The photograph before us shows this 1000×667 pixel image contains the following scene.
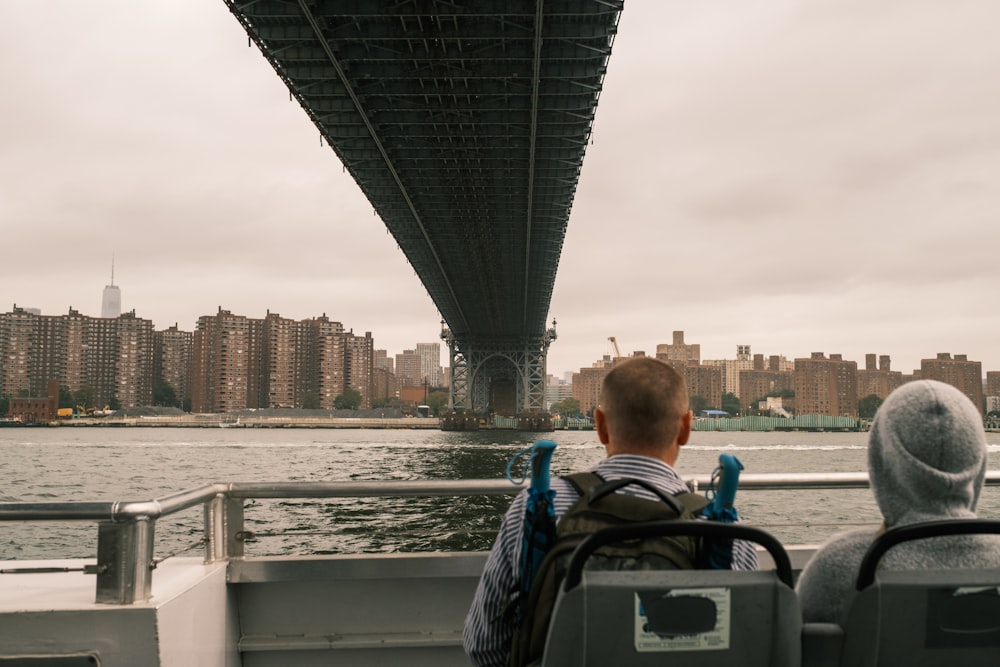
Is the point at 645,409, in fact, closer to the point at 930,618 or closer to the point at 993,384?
the point at 930,618

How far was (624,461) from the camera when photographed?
129cm

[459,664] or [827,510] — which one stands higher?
[459,664]

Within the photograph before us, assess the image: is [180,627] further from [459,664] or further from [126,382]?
[126,382]

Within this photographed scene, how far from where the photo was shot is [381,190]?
29.6 metres

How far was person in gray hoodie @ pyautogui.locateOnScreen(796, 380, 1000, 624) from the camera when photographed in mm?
1180

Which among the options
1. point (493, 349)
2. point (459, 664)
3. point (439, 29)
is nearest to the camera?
point (459, 664)

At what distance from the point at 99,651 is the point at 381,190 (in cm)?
2841

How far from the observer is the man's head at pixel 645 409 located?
131cm

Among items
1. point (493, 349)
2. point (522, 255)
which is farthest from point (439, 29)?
point (493, 349)

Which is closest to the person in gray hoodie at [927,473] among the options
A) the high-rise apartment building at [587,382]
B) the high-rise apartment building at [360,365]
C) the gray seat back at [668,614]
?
the gray seat back at [668,614]

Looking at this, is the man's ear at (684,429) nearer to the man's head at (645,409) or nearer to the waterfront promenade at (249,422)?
the man's head at (645,409)

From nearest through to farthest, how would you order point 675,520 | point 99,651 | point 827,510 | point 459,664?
1. point 675,520
2. point 99,651
3. point 459,664
4. point 827,510

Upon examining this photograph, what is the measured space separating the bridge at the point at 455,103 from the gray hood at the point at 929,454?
61.0 ft

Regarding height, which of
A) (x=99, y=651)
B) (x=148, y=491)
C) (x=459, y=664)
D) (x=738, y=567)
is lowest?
(x=148, y=491)
